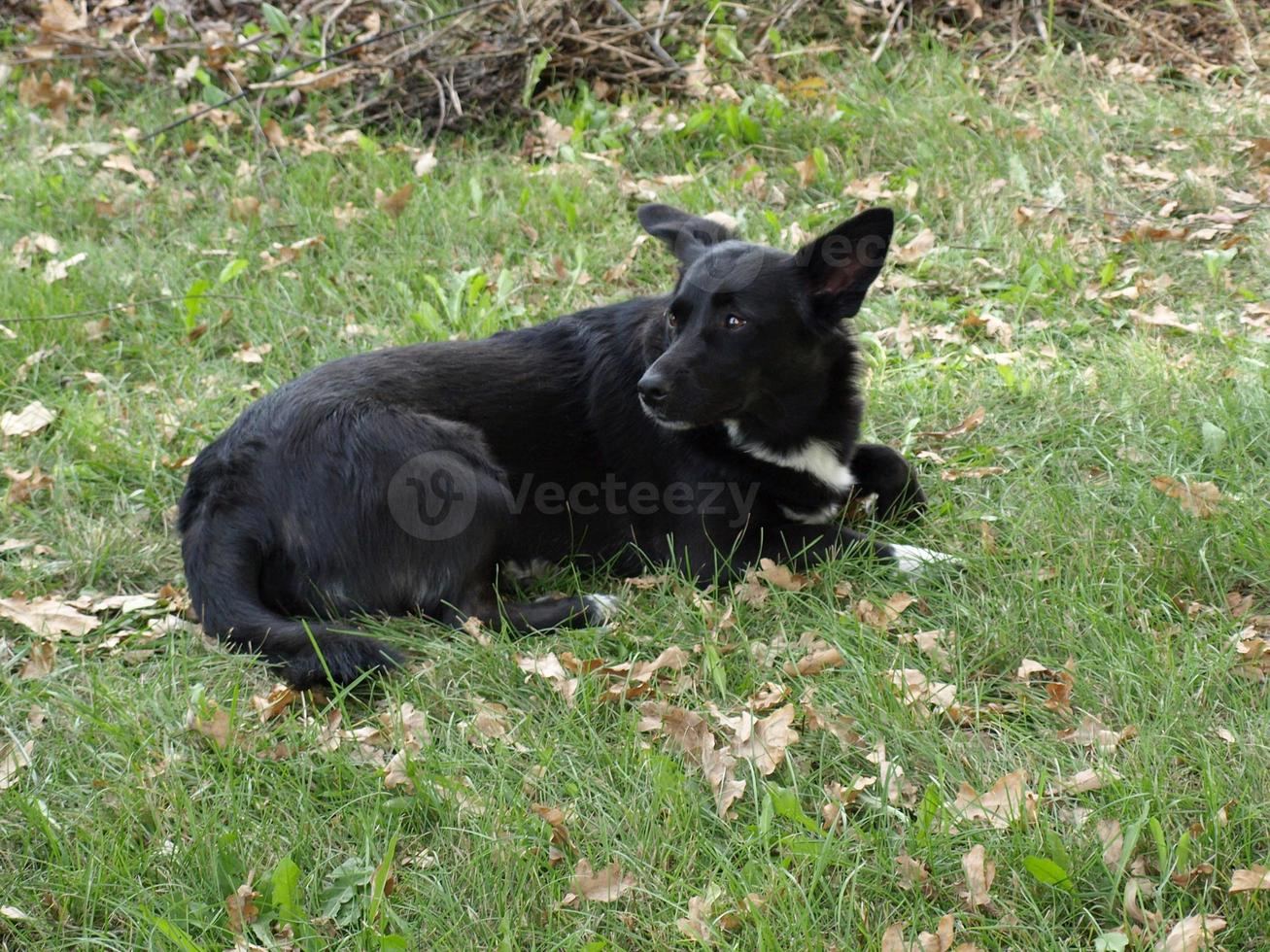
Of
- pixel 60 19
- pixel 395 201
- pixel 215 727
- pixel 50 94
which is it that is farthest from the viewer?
pixel 60 19

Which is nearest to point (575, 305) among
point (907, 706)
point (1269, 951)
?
point (907, 706)

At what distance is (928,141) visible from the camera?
5.55 m

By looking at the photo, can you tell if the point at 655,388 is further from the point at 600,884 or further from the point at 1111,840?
the point at 1111,840

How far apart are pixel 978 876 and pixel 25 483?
3.17 meters

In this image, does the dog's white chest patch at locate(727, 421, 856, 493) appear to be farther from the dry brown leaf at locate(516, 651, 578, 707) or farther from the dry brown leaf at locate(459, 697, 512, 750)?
the dry brown leaf at locate(459, 697, 512, 750)

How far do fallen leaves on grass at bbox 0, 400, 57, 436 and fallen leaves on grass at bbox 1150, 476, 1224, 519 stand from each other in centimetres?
360

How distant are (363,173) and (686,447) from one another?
9.94 feet

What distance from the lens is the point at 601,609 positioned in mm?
3256

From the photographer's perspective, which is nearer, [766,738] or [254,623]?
[766,738]

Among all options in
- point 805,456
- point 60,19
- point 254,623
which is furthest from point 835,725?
point 60,19

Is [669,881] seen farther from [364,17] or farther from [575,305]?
[364,17]

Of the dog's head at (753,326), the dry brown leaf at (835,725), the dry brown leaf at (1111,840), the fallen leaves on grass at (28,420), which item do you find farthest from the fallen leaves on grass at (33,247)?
the dry brown leaf at (1111,840)

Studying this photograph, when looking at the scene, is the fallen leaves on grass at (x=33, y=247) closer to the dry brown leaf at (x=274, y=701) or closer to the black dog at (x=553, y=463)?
the black dog at (x=553, y=463)

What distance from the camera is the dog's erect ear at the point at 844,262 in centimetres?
318
